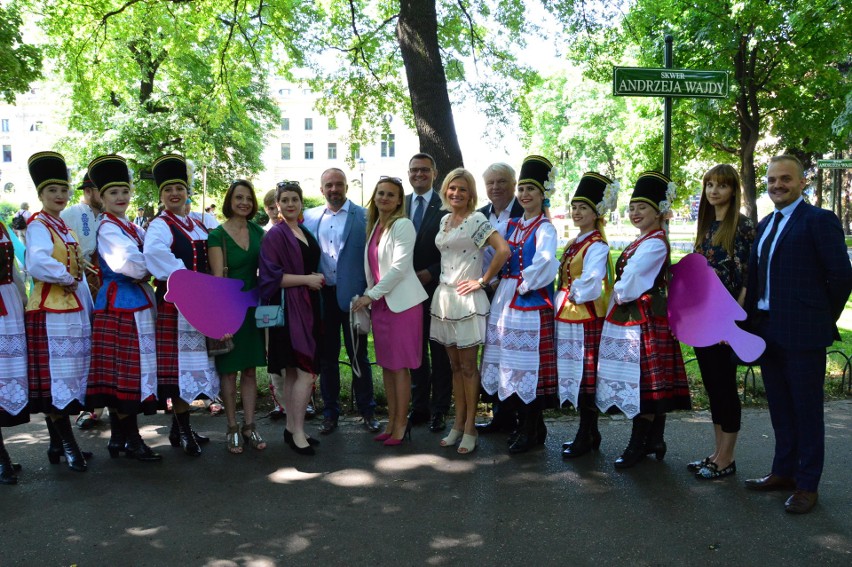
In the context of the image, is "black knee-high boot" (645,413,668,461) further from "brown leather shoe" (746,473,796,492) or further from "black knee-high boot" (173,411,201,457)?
"black knee-high boot" (173,411,201,457)

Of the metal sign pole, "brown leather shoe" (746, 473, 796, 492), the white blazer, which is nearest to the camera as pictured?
"brown leather shoe" (746, 473, 796, 492)

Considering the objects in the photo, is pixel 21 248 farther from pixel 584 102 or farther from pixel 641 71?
pixel 584 102

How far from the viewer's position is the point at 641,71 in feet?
18.2

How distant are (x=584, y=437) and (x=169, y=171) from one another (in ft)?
11.8

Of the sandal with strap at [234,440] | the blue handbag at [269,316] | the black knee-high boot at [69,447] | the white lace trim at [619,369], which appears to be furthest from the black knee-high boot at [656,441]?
the black knee-high boot at [69,447]

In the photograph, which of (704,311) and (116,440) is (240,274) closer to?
(116,440)

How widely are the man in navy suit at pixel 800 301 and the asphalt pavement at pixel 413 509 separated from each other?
429 millimetres

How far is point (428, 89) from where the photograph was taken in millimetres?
6891

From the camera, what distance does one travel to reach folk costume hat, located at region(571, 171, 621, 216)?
15.3 ft

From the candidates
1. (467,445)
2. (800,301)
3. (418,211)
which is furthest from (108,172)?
(800,301)

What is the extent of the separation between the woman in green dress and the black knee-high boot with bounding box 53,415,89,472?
1010 millimetres

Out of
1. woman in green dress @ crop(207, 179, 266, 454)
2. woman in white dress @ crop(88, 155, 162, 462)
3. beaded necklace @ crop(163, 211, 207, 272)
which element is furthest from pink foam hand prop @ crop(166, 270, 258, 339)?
woman in white dress @ crop(88, 155, 162, 462)

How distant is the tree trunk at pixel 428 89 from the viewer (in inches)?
271

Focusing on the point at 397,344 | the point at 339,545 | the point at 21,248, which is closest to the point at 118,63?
the point at 21,248
